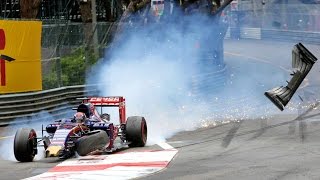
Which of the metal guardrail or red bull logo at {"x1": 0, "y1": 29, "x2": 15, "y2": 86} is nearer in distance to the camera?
red bull logo at {"x1": 0, "y1": 29, "x2": 15, "y2": 86}

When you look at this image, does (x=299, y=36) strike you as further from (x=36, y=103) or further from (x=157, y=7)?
(x=36, y=103)

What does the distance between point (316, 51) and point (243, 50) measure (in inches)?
320

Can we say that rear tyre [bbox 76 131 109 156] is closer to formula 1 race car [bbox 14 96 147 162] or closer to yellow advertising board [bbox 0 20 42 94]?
formula 1 race car [bbox 14 96 147 162]

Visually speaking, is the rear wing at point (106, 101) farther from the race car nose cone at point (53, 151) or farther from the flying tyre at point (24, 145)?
the race car nose cone at point (53, 151)

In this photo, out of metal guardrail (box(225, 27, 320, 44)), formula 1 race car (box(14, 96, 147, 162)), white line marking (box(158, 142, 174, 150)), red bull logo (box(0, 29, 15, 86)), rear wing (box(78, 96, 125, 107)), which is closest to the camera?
formula 1 race car (box(14, 96, 147, 162))

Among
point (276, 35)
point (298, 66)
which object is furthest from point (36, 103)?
point (276, 35)

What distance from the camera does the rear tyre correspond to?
14.6 m

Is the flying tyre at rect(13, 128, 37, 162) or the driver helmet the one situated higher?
the driver helmet

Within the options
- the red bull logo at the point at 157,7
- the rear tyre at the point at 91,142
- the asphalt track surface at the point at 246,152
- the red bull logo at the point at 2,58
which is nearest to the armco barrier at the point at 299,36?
the red bull logo at the point at 157,7

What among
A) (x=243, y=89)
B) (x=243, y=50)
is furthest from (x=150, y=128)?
(x=243, y=50)

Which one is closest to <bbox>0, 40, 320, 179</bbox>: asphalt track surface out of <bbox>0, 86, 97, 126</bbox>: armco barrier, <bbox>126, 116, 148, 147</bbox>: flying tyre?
<bbox>126, 116, 148, 147</bbox>: flying tyre

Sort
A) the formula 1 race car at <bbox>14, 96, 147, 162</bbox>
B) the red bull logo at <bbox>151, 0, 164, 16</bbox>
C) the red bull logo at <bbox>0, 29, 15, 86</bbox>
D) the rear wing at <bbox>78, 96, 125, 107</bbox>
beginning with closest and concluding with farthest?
1. the formula 1 race car at <bbox>14, 96, 147, 162</bbox>
2. the rear wing at <bbox>78, 96, 125, 107</bbox>
3. the red bull logo at <bbox>0, 29, 15, 86</bbox>
4. the red bull logo at <bbox>151, 0, 164, 16</bbox>

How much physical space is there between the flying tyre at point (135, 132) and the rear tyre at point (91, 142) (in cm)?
126

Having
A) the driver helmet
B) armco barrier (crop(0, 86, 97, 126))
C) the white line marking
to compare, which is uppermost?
the driver helmet
